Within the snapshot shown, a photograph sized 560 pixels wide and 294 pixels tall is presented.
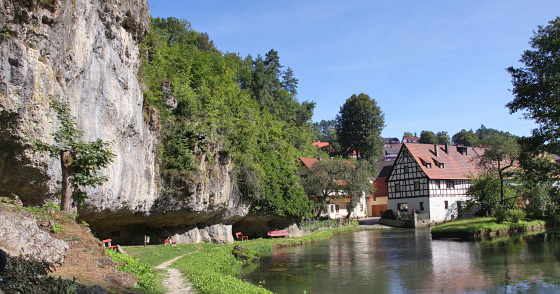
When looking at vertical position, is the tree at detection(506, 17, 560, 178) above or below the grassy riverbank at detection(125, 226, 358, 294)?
above

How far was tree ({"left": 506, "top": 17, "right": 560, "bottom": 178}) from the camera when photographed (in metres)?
27.9

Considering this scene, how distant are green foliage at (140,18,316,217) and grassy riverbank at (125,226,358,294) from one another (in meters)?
3.56

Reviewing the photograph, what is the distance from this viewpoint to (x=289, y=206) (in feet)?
126

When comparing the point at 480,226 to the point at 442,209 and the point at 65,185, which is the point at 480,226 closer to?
the point at 442,209

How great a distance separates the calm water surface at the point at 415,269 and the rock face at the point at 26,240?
30.9ft

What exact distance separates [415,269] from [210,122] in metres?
15.6

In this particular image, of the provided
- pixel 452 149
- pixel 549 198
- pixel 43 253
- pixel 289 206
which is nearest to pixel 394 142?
pixel 452 149

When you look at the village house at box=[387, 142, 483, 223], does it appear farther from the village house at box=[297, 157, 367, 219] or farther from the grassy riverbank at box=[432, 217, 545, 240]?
the grassy riverbank at box=[432, 217, 545, 240]

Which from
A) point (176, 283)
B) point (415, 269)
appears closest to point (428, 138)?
point (415, 269)

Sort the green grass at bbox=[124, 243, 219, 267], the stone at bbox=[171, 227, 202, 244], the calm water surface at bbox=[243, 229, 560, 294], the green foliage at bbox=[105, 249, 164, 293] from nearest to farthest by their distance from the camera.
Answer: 1. the green foliage at bbox=[105, 249, 164, 293]
2. the calm water surface at bbox=[243, 229, 560, 294]
3. the green grass at bbox=[124, 243, 219, 267]
4. the stone at bbox=[171, 227, 202, 244]

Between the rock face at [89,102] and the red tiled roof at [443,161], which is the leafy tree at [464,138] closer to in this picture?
the red tiled roof at [443,161]

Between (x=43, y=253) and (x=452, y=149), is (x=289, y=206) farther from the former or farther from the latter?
(x=452, y=149)

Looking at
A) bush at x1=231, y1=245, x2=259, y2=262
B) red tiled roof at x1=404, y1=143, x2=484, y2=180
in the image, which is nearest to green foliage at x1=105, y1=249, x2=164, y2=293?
bush at x1=231, y1=245, x2=259, y2=262

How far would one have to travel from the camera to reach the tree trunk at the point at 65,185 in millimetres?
13188
